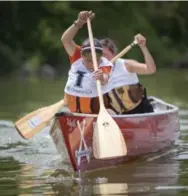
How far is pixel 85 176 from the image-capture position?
754cm

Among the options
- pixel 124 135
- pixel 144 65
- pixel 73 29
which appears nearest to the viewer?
pixel 124 135

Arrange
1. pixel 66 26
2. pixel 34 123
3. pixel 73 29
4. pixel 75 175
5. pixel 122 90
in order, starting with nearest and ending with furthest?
1. pixel 75 175
2. pixel 73 29
3. pixel 122 90
4. pixel 34 123
5. pixel 66 26

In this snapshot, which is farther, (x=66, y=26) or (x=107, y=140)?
(x=66, y=26)

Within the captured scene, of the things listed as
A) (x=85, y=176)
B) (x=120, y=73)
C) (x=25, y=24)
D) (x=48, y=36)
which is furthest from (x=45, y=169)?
(x=48, y=36)

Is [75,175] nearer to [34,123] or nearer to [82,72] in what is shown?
[82,72]

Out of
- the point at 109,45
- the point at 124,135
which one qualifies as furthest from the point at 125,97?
the point at 124,135

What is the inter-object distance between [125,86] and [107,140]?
153cm

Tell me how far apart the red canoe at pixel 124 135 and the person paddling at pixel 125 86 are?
395 mm

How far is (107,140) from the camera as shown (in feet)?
25.2

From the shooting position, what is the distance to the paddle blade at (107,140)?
7602 millimetres

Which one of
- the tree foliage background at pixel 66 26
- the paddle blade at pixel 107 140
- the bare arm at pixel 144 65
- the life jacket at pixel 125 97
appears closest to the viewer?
the paddle blade at pixel 107 140

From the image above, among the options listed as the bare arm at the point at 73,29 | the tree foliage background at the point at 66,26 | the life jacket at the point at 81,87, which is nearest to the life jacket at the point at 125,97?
the life jacket at the point at 81,87

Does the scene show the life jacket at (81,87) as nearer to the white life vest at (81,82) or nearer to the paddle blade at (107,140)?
the white life vest at (81,82)

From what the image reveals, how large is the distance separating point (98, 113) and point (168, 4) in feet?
120
